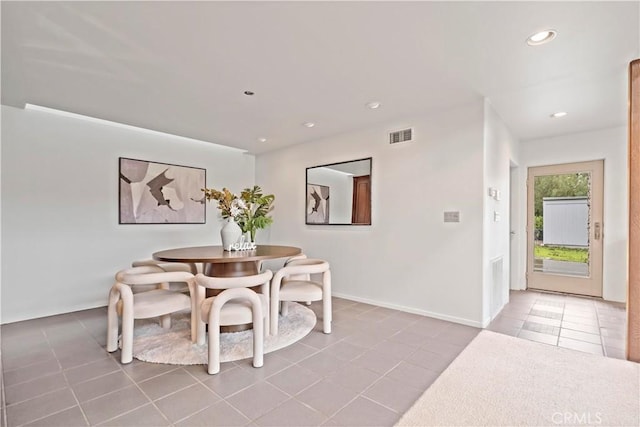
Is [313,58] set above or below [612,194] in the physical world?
above

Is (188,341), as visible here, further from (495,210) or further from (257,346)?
(495,210)

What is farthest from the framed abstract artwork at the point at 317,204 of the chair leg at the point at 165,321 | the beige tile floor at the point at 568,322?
the beige tile floor at the point at 568,322

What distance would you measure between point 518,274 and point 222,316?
4.81 m

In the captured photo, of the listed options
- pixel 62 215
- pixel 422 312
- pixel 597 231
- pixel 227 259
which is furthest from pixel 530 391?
pixel 62 215

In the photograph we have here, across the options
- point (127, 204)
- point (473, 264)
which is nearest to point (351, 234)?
point (473, 264)

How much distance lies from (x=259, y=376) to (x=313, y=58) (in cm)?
245

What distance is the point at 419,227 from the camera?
3703 millimetres

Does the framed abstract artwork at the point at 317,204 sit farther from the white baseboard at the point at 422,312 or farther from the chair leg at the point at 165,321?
the chair leg at the point at 165,321

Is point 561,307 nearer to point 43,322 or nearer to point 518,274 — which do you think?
point 518,274

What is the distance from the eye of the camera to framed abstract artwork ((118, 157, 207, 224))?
13.8 feet

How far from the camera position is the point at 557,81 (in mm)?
2812

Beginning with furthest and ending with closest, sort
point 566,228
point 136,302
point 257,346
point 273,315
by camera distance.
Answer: point 566,228
point 273,315
point 136,302
point 257,346

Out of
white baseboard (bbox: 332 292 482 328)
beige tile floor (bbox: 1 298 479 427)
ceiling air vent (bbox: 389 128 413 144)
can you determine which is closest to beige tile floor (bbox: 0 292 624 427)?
beige tile floor (bbox: 1 298 479 427)

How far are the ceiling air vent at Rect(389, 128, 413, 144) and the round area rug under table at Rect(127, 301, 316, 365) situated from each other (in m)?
2.43
